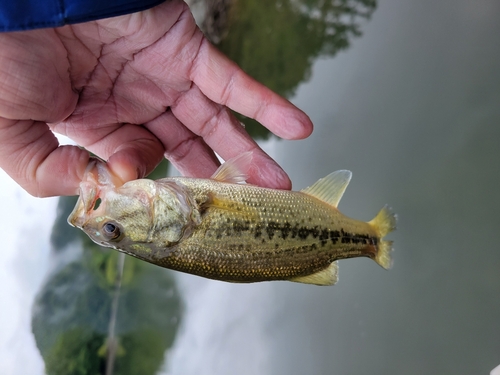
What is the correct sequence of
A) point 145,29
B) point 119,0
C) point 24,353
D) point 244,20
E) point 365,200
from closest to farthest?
1. point 119,0
2. point 145,29
3. point 365,200
4. point 24,353
5. point 244,20

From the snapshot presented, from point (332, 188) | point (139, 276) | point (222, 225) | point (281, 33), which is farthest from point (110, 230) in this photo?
point (139, 276)

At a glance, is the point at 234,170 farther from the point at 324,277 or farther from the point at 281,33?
the point at 281,33

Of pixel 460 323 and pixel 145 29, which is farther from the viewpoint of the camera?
pixel 460 323

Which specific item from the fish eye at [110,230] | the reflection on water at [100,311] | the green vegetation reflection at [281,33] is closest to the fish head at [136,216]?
the fish eye at [110,230]

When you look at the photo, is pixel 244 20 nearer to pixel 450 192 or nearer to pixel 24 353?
pixel 450 192

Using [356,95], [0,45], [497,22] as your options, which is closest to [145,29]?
[0,45]

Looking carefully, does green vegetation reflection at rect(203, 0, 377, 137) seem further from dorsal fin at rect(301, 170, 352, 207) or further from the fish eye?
the fish eye
